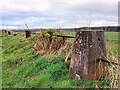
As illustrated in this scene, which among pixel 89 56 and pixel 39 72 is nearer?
pixel 89 56

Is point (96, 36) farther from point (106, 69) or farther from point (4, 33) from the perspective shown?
point (4, 33)

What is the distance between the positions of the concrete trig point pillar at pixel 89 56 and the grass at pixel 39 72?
176mm

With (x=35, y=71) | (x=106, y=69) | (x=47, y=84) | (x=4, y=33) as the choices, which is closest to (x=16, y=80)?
(x=35, y=71)

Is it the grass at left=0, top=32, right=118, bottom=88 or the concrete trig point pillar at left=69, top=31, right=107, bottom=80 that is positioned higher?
the concrete trig point pillar at left=69, top=31, right=107, bottom=80

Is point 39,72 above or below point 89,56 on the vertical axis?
below

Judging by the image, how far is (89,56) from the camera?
6434mm

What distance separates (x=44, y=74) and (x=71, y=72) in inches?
25.4

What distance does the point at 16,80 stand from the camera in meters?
7.23

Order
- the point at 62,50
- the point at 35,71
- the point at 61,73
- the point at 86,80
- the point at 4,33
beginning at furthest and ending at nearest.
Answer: the point at 4,33 → the point at 62,50 → the point at 35,71 → the point at 61,73 → the point at 86,80

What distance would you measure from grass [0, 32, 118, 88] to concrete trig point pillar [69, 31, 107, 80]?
0.18 m

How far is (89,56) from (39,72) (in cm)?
Result: 135

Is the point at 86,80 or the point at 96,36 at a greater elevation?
the point at 96,36

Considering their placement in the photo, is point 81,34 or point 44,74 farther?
point 44,74

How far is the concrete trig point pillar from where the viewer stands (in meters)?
6.44
